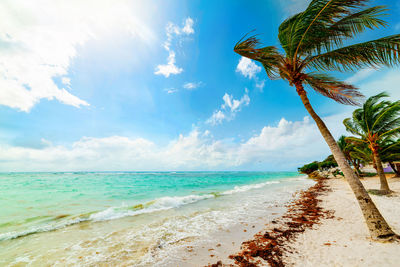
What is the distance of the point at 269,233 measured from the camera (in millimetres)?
5371

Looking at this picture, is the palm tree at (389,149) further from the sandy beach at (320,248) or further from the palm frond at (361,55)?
the palm frond at (361,55)

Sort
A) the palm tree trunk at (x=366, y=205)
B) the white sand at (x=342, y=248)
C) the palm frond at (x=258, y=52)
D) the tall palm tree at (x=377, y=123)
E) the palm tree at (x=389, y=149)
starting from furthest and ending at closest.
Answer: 1. the palm tree at (x=389, y=149)
2. the tall palm tree at (x=377, y=123)
3. the palm frond at (x=258, y=52)
4. the palm tree trunk at (x=366, y=205)
5. the white sand at (x=342, y=248)

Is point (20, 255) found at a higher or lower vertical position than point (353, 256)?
lower

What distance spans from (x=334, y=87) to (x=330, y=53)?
1397 millimetres

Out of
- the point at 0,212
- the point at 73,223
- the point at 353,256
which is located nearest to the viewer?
the point at 353,256

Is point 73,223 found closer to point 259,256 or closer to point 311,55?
point 259,256

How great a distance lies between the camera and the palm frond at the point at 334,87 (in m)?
5.82

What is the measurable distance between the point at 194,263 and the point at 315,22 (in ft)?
27.6

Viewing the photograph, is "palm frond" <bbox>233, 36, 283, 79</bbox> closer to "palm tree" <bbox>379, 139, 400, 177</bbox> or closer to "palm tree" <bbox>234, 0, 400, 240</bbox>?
"palm tree" <bbox>234, 0, 400, 240</bbox>

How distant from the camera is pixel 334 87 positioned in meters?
5.89

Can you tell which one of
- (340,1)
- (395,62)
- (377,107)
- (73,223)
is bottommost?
(73,223)

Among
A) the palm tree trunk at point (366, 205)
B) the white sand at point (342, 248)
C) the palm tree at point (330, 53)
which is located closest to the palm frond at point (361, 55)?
the palm tree at point (330, 53)

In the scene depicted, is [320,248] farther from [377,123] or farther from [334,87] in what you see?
[377,123]

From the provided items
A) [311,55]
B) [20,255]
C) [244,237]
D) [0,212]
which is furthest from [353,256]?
[0,212]
